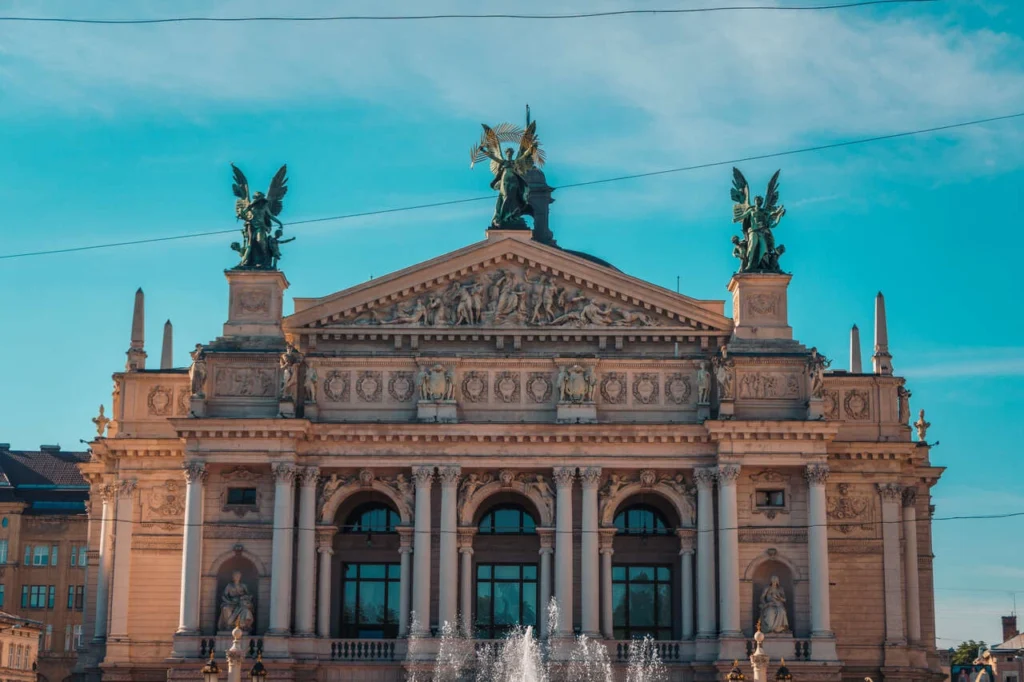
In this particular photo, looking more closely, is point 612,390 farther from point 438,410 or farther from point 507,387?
point 438,410

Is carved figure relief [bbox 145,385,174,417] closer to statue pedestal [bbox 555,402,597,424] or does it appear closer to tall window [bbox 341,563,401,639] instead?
tall window [bbox 341,563,401,639]

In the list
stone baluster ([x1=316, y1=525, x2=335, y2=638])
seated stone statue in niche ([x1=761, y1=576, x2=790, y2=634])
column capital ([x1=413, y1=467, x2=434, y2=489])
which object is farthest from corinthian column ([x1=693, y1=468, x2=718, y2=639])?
stone baluster ([x1=316, y1=525, x2=335, y2=638])

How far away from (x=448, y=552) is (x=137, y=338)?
1528 centimetres

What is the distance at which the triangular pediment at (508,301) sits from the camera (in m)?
62.9

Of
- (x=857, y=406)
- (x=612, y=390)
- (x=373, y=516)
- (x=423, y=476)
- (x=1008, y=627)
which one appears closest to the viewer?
(x=423, y=476)

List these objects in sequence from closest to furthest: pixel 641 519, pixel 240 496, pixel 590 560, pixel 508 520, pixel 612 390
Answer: pixel 590 560 < pixel 240 496 < pixel 612 390 < pixel 641 519 < pixel 508 520

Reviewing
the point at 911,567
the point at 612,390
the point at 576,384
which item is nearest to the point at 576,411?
the point at 576,384

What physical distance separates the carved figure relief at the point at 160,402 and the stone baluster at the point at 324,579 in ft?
25.6

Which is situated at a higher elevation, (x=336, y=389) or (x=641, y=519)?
(x=336, y=389)

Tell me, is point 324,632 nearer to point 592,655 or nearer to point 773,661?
point 592,655

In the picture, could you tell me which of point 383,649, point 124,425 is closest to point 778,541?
point 383,649

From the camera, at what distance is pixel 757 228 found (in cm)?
6444

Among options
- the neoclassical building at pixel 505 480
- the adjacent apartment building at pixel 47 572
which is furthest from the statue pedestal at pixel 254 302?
the adjacent apartment building at pixel 47 572

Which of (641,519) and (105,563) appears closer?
(641,519)
